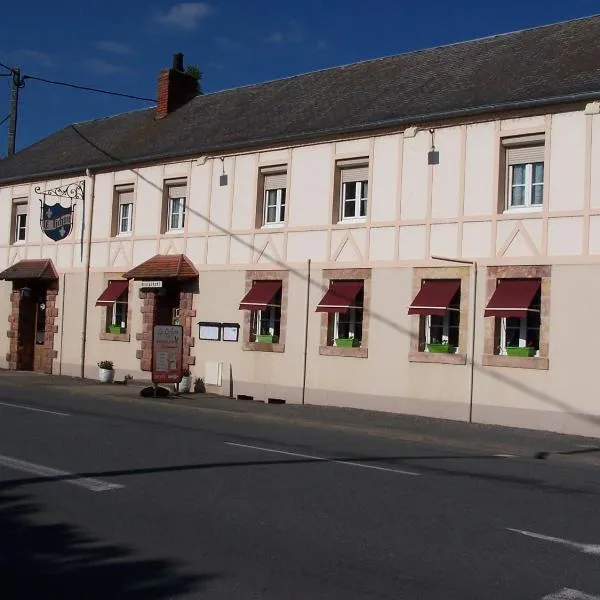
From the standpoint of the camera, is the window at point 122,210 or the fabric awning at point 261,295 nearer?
the fabric awning at point 261,295

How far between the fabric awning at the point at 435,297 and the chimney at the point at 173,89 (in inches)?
503

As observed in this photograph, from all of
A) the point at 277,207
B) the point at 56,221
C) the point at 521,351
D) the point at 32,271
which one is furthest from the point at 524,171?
the point at 32,271

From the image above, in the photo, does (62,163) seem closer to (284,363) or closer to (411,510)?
(284,363)

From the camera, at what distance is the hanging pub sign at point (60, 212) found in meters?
26.5

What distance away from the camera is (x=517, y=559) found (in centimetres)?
653

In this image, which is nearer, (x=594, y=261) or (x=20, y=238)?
(x=594, y=261)

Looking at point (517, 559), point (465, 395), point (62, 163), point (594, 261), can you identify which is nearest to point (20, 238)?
point (62, 163)

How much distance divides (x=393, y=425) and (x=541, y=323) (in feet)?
11.1

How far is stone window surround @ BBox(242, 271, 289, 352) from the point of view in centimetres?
2089

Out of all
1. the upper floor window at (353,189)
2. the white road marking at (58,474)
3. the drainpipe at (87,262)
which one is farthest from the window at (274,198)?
the white road marking at (58,474)

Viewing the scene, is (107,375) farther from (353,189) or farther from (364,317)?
(353,189)

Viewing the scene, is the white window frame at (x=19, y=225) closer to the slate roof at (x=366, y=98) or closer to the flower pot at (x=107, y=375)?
the slate roof at (x=366, y=98)

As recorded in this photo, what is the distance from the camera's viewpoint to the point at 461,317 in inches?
704

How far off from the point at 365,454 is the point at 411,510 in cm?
433
